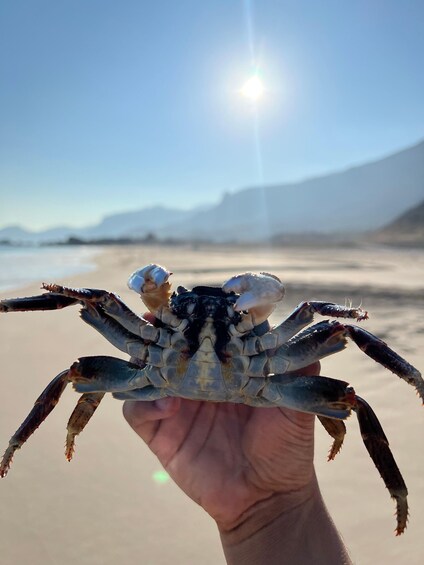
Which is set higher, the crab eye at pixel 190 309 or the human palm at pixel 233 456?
the crab eye at pixel 190 309

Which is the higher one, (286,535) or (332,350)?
(332,350)

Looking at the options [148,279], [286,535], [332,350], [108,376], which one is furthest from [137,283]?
[286,535]

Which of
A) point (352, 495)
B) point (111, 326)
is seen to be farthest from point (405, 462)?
point (111, 326)

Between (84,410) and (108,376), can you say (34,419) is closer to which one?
(84,410)

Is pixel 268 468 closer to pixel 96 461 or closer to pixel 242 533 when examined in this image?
pixel 242 533

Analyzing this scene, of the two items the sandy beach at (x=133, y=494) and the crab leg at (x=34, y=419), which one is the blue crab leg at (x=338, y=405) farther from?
the crab leg at (x=34, y=419)

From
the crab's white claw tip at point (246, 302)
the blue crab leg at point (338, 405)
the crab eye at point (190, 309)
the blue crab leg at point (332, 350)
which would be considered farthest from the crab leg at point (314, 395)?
the crab eye at point (190, 309)

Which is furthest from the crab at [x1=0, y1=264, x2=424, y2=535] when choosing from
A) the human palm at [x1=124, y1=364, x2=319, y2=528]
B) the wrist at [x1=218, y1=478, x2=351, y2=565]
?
the wrist at [x1=218, y1=478, x2=351, y2=565]
